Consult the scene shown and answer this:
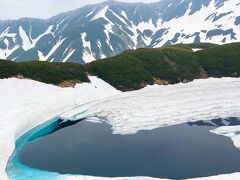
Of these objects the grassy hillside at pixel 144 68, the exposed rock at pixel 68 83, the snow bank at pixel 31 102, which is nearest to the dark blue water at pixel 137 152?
the snow bank at pixel 31 102

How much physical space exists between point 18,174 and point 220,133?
2223 cm

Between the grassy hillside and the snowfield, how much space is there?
3.76 metres

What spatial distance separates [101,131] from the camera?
153 ft

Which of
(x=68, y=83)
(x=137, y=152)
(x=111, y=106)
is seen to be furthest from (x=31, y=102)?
(x=137, y=152)

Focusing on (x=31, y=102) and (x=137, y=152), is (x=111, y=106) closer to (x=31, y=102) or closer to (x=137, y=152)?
(x=31, y=102)

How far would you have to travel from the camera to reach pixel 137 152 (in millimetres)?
37344

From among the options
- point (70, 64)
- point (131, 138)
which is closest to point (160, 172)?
point (131, 138)

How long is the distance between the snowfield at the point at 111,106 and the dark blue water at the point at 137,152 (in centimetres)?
192

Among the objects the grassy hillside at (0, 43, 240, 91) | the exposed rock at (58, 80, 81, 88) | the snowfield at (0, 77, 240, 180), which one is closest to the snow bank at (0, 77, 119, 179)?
the snowfield at (0, 77, 240, 180)

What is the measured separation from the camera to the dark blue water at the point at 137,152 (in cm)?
3203

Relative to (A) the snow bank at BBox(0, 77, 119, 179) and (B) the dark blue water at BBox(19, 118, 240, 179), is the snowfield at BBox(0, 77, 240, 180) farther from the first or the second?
(B) the dark blue water at BBox(19, 118, 240, 179)

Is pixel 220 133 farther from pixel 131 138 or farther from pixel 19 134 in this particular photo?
pixel 19 134

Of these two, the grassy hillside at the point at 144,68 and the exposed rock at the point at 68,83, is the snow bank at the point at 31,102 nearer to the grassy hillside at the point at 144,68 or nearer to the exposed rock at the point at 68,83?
the exposed rock at the point at 68,83

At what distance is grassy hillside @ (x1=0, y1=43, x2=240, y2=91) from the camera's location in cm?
7456
